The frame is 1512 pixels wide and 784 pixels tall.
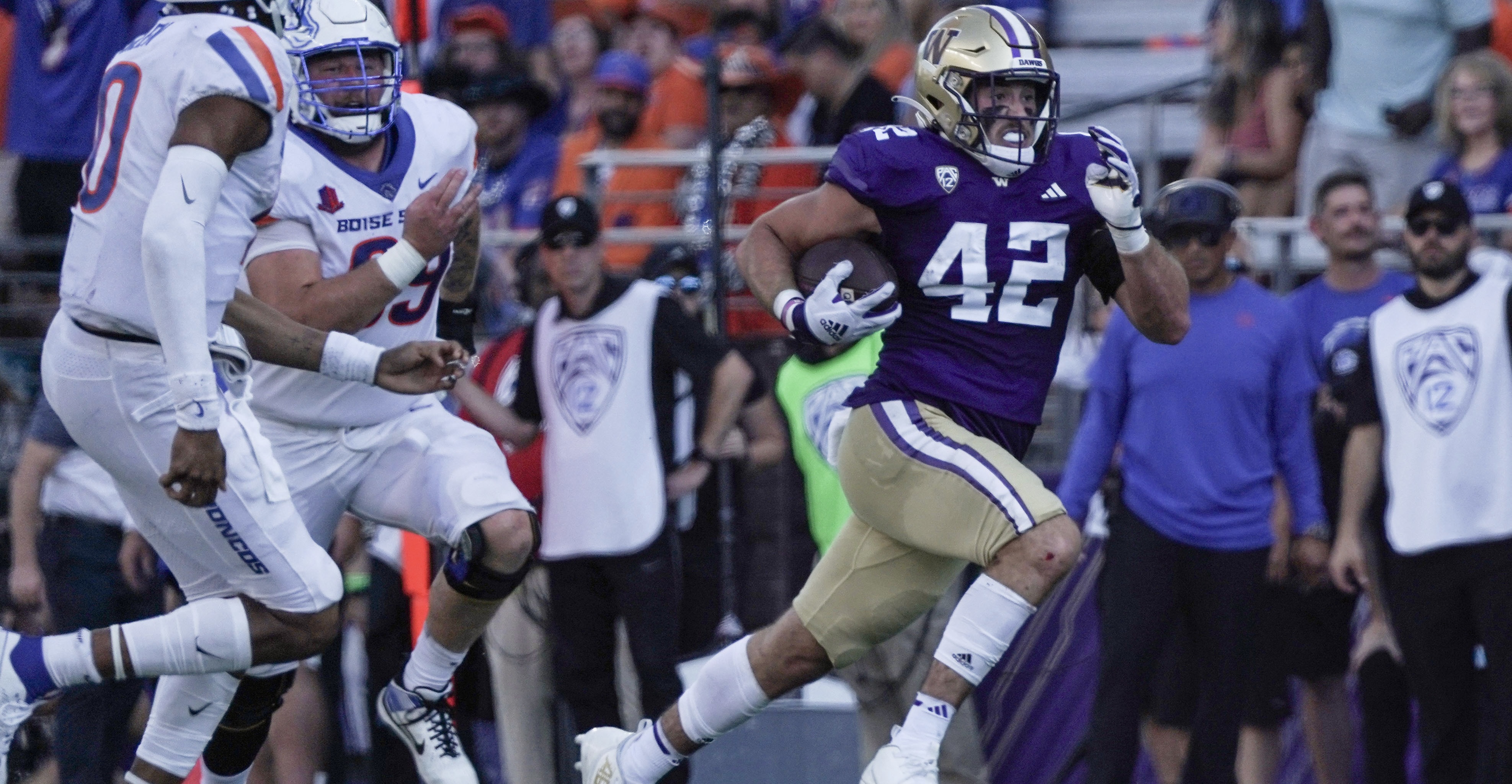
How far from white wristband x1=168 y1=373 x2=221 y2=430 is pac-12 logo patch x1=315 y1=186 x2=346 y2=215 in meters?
0.93

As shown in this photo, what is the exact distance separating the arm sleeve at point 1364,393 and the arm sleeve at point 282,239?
3521mm

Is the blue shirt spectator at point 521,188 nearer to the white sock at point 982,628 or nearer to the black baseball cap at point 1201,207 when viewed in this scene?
the black baseball cap at point 1201,207

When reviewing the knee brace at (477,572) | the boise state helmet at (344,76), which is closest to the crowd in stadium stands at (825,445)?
the boise state helmet at (344,76)

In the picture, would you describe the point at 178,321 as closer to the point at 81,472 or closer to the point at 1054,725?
the point at 81,472

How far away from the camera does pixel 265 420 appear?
585cm

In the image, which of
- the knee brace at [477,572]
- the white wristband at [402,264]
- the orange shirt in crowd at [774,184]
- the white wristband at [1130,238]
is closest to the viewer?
the white wristband at [1130,238]

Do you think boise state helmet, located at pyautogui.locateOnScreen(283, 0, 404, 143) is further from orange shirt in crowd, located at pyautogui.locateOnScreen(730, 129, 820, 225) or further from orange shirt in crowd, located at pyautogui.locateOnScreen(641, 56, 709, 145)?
orange shirt in crowd, located at pyautogui.locateOnScreen(641, 56, 709, 145)

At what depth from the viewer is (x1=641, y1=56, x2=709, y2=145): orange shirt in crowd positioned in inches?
386

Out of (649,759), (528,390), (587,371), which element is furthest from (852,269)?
(528,390)

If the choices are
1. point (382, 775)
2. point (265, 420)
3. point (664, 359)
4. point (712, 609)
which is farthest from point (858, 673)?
point (265, 420)

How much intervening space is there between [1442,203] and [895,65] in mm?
3125

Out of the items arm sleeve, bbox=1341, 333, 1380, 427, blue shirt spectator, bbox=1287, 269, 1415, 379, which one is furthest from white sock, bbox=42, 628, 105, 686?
blue shirt spectator, bbox=1287, 269, 1415, 379

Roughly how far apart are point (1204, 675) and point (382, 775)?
9.23 feet

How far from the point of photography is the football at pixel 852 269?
16.4 feet
